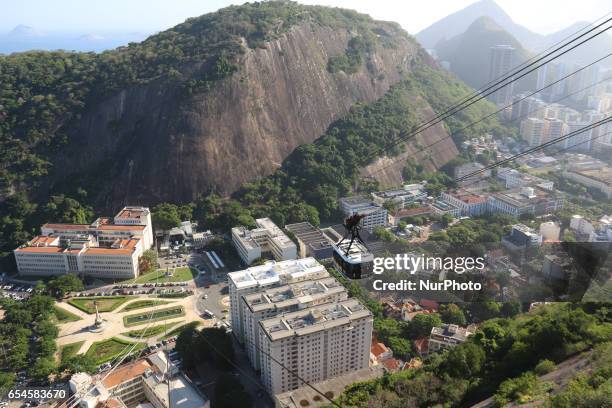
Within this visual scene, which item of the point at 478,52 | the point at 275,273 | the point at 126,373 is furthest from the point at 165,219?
the point at 478,52

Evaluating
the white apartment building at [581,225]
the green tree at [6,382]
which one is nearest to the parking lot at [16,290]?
the green tree at [6,382]

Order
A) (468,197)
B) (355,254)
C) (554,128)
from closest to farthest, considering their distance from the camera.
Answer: (355,254) < (468,197) < (554,128)

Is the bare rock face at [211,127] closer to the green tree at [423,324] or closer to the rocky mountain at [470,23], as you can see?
the green tree at [423,324]

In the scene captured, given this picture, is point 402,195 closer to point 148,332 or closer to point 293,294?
point 293,294

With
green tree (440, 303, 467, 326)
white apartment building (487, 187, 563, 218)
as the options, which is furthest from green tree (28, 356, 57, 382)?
white apartment building (487, 187, 563, 218)

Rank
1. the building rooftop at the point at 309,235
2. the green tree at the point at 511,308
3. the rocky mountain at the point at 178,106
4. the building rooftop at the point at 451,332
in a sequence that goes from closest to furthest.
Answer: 1. the building rooftop at the point at 451,332
2. the green tree at the point at 511,308
3. the building rooftop at the point at 309,235
4. the rocky mountain at the point at 178,106

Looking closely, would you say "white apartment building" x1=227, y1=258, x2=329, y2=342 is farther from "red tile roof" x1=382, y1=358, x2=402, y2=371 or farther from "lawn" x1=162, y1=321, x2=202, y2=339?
"red tile roof" x1=382, y1=358, x2=402, y2=371

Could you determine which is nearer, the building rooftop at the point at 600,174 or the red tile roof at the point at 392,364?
the red tile roof at the point at 392,364
